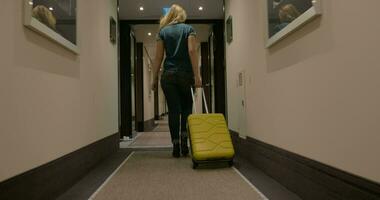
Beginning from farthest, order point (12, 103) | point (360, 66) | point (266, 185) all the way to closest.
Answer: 1. point (266, 185)
2. point (12, 103)
3. point (360, 66)

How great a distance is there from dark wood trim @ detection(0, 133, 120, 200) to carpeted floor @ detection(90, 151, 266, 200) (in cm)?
21

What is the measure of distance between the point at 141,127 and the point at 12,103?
639 centimetres

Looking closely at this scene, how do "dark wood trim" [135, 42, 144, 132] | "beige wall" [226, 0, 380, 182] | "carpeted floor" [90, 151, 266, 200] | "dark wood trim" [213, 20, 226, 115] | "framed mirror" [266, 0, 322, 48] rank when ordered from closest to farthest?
"beige wall" [226, 0, 380, 182] → "framed mirror" [266, 0, 322, 48] → "carpeted floor" [90, 151, 266, 200] → "dark wood trim" [213, 20, 226, 115] → "dark wood trim" [135, 42, 144, 132]

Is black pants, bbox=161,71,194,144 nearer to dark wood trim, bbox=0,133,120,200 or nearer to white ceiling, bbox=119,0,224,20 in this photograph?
dark wood trim, bbox=0,133,120,200

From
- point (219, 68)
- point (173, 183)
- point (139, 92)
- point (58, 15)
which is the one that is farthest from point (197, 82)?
point (139, 92)

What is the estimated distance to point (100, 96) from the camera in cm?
319

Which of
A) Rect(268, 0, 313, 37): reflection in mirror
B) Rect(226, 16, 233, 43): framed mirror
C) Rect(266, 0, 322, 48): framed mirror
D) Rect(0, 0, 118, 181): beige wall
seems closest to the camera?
Rect(0, 0, 118, 181): beige wall

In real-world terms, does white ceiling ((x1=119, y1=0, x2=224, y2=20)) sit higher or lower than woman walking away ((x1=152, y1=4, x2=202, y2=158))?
higher

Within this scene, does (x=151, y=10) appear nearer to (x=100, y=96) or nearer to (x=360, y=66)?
(x=100, y=96)

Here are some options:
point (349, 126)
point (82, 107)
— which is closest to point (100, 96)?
point (82, 107)

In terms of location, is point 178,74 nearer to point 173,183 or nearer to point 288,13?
point 173,183

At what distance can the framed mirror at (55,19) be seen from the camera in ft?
5.04

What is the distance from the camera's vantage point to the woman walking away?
10.7 feet

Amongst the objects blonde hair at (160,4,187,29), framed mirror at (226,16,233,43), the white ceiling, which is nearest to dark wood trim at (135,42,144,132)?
the white ceiling
